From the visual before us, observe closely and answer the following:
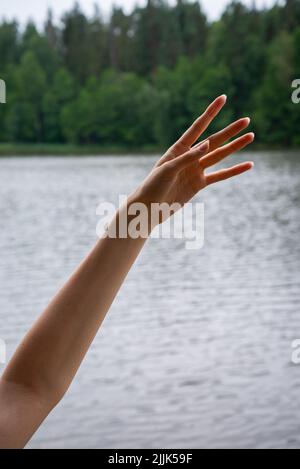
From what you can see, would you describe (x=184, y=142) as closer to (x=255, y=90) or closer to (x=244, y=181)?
(x=244, y=181)

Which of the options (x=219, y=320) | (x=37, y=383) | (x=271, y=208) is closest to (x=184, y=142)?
(x=37, y=383)

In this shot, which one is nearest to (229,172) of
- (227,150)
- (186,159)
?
(227,150)

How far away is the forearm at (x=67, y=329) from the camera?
0.59 meters

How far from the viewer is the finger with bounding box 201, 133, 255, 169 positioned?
2.50 ft

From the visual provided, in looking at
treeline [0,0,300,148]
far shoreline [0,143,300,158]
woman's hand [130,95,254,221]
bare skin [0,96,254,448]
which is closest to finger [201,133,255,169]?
woman's hand [130,95,254,221]

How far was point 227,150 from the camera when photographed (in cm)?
79

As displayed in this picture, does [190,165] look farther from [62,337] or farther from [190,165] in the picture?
[62,337]

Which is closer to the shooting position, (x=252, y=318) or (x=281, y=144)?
(x=252, y=318)

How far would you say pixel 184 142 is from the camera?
0.74 m

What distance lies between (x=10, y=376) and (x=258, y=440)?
23.3ft

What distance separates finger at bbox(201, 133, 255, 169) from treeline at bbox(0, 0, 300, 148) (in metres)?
62.2

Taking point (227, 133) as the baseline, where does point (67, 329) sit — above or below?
below

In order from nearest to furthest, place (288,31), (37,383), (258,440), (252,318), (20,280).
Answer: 1. (37,383)
2. (258,440)
3. (252,318)
4. (20,280)
5. (288,31)

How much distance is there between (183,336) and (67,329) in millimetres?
10751
